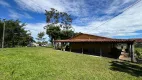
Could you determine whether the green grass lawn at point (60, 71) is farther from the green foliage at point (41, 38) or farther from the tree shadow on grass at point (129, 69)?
the green foliage at point (41, 38)

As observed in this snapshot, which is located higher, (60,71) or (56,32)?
(56,32)

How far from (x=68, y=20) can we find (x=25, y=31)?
18.0 m

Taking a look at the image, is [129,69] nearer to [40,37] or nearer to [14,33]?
[14,33]

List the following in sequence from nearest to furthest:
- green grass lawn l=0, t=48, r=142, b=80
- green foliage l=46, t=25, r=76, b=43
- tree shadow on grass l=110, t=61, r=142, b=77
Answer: green grass lawn l=0, t=48, r=142, b=80 → tree shadow on grass l=110, t=61, r=142, b=77 → green foliage l=46, t=25, r=76, b=43

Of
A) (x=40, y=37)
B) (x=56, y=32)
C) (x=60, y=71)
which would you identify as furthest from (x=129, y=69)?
(x=40, y=37)

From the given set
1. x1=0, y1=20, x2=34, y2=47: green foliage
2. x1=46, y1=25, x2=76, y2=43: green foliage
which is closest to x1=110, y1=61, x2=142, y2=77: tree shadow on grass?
x1=46, y1=25, x2=76, y2=43: green foliage

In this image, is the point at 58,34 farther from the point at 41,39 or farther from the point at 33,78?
the point at 33,78

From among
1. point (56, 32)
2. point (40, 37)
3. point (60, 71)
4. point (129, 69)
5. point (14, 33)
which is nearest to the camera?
point (60, 71)

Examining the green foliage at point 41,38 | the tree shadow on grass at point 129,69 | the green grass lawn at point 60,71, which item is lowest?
the tree shadow on grass at point 129,69

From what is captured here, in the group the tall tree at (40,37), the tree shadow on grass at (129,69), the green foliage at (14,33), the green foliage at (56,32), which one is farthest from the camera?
the tall tree at (40,37)

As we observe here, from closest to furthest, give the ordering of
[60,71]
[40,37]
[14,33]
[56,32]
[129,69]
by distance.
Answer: [60,71], [129,69], [56,32], [14,33], [40,37]

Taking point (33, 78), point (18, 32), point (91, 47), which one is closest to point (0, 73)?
point (33, 78)

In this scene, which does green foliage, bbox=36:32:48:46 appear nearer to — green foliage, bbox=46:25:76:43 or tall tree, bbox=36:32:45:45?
tall tree, bbox=36:32:45:45

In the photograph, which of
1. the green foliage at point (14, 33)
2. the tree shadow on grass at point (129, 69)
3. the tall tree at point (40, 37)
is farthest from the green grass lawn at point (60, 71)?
the tall tree at point (40, 37)
